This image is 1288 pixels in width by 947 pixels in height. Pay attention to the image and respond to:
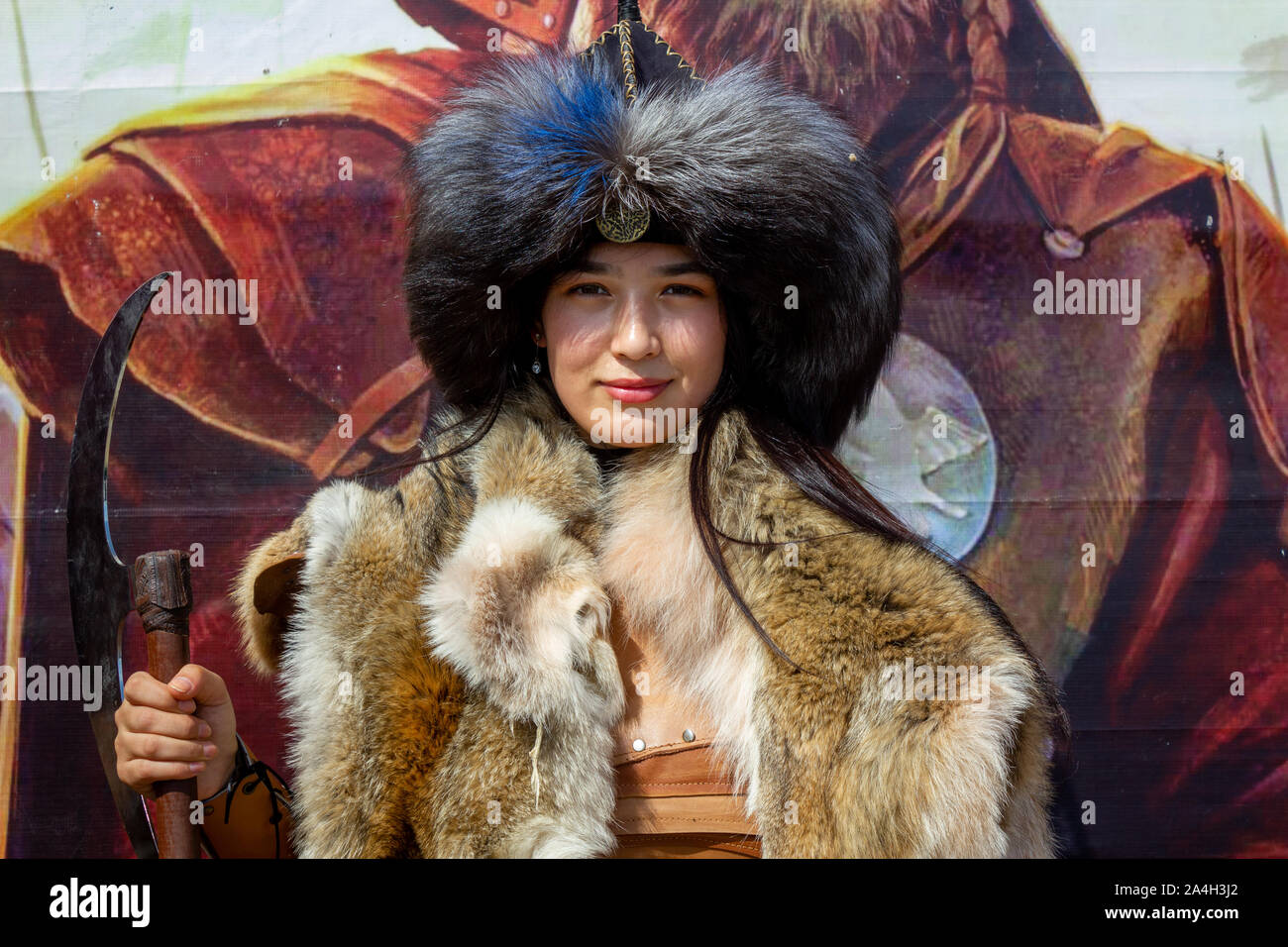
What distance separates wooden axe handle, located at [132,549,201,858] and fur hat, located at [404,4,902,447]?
0.60 m

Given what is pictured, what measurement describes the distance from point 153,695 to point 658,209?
1.16m

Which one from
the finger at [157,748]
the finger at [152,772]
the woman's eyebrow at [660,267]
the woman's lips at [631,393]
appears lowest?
the finger at [152,772]

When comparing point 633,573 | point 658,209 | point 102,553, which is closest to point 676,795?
point 633,573

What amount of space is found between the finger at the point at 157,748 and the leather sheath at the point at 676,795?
27.8 inches

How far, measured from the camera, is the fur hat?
169 centimetres

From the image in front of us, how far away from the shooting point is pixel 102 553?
1828 mm

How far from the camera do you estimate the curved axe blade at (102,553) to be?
5.98 ft

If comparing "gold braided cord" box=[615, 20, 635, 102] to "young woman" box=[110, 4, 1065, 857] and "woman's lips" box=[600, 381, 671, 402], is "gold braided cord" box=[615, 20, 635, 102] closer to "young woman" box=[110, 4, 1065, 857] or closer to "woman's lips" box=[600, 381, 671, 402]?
"young woman" box=[110, 4, 1065, 857]
